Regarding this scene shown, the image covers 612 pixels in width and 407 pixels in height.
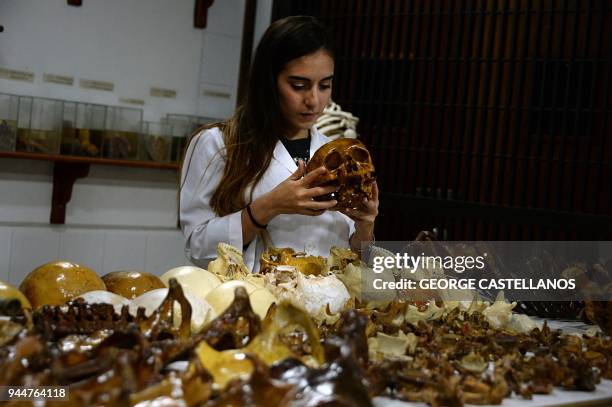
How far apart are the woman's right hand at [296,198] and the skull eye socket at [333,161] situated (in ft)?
0.05

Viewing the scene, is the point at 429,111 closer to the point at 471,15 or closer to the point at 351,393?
the point at 471,15

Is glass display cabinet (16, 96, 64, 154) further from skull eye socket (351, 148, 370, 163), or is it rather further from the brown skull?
skull eye socket (351, 148, 370, 163)

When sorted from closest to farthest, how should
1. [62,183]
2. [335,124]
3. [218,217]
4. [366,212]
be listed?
[366,212]
[218,217]
[335,124]
[62,183]

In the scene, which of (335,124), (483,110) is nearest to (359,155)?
(335,124)

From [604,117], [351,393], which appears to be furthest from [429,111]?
[351,393]

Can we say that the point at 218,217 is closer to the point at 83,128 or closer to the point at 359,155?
the point at 359,155

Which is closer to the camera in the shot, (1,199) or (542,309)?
(542,309)

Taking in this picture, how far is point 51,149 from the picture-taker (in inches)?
197

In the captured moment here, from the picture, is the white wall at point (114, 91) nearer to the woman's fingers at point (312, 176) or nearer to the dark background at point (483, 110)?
the dark background at point (483, 110)

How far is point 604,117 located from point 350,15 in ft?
6.11

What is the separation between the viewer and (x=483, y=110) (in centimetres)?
500

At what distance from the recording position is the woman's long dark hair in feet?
10.2

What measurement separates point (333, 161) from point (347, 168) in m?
0.04

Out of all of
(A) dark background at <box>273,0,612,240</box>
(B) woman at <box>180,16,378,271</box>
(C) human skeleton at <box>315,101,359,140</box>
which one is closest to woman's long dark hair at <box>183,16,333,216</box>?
(B) woman at <box>180,16,378,271</box>
